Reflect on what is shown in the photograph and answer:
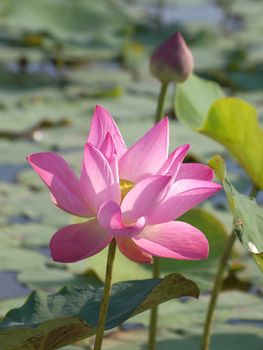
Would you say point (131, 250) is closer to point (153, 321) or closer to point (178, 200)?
point (178, 200)

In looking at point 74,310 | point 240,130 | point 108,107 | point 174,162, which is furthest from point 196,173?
point 108,107

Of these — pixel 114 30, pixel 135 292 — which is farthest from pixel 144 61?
pixel 135 292

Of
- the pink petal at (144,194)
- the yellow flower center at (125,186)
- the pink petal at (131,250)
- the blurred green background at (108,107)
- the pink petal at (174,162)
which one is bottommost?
the blurred green background at (108,107)

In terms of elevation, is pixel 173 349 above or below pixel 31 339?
below

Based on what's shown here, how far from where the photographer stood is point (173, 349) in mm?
1682

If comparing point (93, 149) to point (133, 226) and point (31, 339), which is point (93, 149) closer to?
point (133, 226)

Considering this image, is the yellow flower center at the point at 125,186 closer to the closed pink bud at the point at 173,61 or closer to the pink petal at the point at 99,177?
the pink petal at the point at 99,177

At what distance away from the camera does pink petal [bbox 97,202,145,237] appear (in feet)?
3.22

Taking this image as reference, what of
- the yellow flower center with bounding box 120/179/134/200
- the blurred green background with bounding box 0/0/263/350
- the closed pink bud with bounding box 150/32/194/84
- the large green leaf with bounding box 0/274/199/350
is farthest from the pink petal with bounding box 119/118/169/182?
the blurred green background with bounding box 0/0/263/350

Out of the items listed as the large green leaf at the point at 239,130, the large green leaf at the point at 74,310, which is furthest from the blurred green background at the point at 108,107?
the large green leaf at the point at 74,310

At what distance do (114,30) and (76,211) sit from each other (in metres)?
2.96

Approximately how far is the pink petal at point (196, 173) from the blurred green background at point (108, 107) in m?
0.64

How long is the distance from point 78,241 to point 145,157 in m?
0.13

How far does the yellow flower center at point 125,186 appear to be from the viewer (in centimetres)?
105
